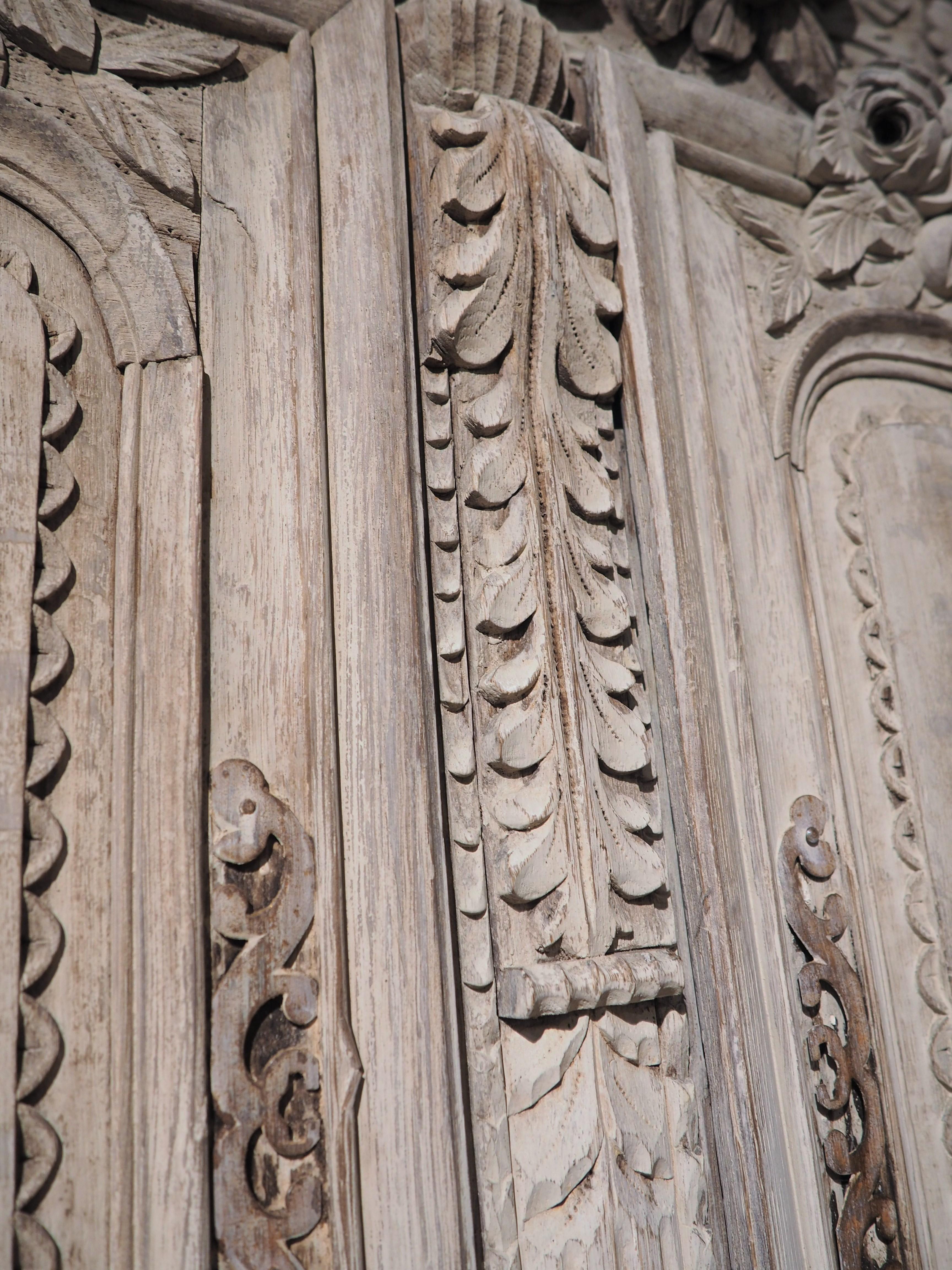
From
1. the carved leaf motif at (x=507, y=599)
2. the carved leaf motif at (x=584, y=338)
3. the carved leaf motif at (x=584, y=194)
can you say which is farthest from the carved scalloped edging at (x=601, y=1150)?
the carved leaf motif at (x=584, y=194)

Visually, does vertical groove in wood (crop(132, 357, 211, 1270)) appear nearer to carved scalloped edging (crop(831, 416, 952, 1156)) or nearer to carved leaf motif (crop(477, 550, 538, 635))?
carved leaf motif (crop(477, 550, 538, 635))

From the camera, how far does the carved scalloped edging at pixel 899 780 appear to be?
93cm

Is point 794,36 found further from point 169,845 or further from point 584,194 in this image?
point 169,845

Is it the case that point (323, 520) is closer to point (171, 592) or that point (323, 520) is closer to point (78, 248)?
point (171, 592)

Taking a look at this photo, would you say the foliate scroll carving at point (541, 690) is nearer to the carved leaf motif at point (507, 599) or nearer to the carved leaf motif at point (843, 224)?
the carved leaf motif at point (507, 599)

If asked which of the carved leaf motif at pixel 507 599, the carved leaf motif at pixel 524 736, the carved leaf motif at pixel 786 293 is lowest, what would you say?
the carved leaf motif at pixel 524 736

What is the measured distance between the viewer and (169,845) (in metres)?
0.69

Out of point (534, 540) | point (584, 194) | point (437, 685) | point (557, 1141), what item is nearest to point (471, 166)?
point (584, 194)

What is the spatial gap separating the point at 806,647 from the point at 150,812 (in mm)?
665

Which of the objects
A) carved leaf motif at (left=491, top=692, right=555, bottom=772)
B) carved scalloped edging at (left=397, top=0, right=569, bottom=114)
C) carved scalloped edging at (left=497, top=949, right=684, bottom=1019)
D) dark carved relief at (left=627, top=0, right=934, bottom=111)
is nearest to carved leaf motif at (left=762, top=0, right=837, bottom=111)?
dark carved relief at (left=627, top=0, right=934, bottom=111)

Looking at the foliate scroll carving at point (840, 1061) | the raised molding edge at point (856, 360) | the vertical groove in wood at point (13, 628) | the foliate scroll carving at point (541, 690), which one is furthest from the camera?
the raised molding edge at point (856, 360)

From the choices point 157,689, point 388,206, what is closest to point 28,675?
point 157,689

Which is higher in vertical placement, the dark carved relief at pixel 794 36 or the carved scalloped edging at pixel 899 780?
the dark carved relief at pixel 794 36

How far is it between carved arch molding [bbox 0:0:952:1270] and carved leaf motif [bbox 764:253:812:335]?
0.04ft
